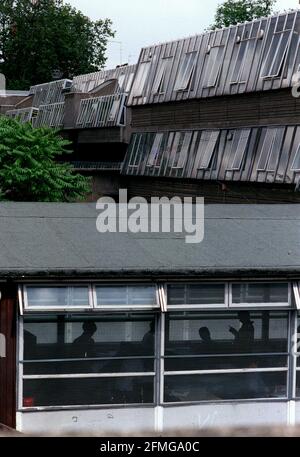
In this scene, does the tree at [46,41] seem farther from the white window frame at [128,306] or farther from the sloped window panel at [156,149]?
the white window frame at [128,306]

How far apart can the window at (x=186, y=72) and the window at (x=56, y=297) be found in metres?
31.4

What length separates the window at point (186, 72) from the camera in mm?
45031

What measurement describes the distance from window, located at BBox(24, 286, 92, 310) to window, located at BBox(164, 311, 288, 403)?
4.86ft

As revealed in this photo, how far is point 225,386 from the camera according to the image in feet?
50.1

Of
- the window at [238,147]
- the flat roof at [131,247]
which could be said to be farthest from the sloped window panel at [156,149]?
the flat roof at [131,247]

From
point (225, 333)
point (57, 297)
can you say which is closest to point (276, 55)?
point (225, 333)

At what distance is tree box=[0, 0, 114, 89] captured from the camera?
94875 millimetres

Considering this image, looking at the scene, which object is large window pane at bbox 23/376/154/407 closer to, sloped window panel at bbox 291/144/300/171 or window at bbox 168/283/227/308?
window at bbox 168/283/227/308

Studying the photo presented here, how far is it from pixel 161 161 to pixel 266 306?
108 feet

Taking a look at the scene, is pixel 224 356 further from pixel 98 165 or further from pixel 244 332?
pixel 98 165

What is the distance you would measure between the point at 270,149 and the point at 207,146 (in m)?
5.56

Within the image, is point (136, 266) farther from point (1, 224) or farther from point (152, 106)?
point (152, 106)

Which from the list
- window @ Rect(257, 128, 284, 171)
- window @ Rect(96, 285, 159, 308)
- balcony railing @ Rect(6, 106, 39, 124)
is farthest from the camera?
balcony railing @ Rect(6, 106, 39, 124)

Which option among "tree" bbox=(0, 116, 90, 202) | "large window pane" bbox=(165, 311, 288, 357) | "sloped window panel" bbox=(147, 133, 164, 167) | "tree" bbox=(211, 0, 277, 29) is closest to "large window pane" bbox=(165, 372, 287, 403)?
"large window pane" bbox=(165, 311, 288, 357)
